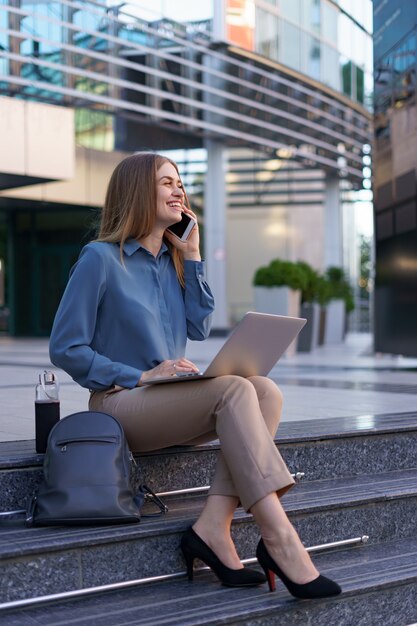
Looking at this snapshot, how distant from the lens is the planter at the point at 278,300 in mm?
16969

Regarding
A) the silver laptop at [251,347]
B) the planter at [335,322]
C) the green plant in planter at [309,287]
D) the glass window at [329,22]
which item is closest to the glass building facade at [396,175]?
the green plant in planter at [309,287]

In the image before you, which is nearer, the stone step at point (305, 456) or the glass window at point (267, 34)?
the stone step at point (305, 456)

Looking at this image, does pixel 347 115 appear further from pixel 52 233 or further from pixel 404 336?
pixel 404 336

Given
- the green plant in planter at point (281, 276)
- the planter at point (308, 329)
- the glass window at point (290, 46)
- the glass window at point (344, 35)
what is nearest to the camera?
the green plant in planter at point (281, 276)

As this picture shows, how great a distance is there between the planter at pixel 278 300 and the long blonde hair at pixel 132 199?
42.8ft

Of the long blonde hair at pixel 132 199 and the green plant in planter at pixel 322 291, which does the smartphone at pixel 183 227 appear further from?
the green plant in planter at pixel 322 291

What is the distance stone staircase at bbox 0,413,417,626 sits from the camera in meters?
3.09

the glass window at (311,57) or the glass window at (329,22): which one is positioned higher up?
the glass window at (329,22)

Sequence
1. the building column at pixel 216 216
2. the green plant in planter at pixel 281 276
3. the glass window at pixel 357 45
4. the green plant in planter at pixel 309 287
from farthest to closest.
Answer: the glass window at pixel 357 45 → the building column at pixel 216 216 → the green plant in planter at pixel 309 287 → the green plant in planter at pixel 281 276

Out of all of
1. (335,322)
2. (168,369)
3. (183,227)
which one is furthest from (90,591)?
(335,322)

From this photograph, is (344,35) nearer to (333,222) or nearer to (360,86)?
(360,86)

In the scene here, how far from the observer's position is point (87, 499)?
3.22 metres

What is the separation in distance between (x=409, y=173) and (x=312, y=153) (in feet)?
67.4

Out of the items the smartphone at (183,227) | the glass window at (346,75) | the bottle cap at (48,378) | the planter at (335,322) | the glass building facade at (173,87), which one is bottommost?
the planter at (335,322)
